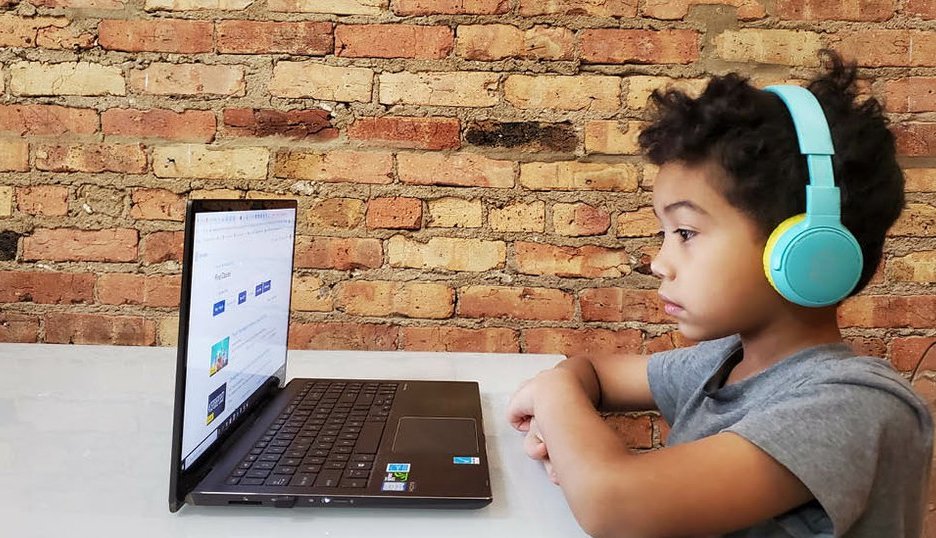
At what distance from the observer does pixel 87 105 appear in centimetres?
139

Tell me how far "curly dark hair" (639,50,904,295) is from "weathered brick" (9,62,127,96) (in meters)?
1.17

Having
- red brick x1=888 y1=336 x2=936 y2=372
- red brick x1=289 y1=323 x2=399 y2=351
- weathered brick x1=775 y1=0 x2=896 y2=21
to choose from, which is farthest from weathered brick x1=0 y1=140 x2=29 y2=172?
red brick x1=888 y1=336 x2=936 y2=372

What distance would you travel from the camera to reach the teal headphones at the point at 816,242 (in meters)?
0.65

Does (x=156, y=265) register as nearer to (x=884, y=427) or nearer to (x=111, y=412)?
(x=111, y=412)

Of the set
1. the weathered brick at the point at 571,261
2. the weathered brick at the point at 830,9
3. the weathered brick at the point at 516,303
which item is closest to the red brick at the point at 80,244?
the weathered brick at the point at 516,303

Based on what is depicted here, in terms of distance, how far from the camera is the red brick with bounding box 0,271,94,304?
A: 1.43 meters

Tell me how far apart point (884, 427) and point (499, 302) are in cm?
87

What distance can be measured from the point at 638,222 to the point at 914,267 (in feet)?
1.90

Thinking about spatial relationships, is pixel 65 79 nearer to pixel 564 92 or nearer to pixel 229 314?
pixel 229 314

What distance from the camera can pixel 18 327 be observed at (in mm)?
1441

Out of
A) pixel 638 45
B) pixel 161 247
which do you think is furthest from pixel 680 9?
pixel 161 247

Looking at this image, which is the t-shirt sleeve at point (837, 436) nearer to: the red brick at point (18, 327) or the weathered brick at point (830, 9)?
the weathered brick at point (830, 9)

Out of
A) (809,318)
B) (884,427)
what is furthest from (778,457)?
(809,318)

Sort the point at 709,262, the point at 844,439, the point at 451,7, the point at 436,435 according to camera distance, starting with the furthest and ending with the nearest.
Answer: the point at 451,7 < the point at 436,435 < the point at 709,262 < the point at 844,439
